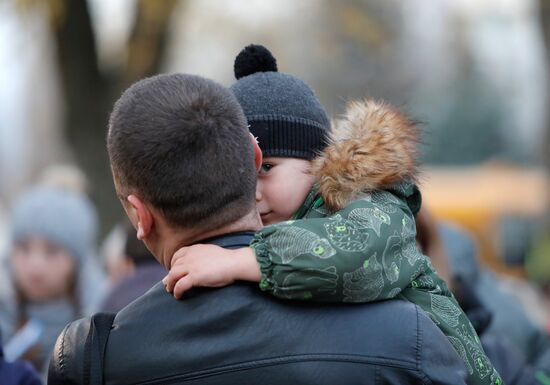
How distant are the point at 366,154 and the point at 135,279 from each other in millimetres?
2220

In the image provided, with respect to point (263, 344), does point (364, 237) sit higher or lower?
higher

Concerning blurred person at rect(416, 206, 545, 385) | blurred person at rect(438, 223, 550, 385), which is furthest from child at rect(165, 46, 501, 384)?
blurred person at rect(438, 223, 550, 385)

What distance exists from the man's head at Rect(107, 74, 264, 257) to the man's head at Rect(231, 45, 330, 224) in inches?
17.4

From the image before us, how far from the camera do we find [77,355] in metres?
2.21

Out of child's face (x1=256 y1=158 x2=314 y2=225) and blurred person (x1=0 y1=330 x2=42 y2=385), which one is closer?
child's face (x1=256 y1=158 x2=314 y2=225)

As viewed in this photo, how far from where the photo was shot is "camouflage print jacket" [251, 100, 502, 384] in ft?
7.13

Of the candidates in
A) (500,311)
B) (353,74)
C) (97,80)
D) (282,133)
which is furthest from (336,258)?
(353,74)

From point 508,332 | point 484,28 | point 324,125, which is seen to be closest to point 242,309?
point 324,125

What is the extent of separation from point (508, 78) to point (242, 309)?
27.9 m

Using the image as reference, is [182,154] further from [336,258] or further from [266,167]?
[266,167]

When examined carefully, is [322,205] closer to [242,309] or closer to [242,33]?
[242,309]

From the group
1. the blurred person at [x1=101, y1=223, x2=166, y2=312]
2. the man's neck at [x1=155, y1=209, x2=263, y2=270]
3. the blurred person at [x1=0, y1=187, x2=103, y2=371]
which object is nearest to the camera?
the man's neck at [x1=155, y1=209, x2=263, y2=270]

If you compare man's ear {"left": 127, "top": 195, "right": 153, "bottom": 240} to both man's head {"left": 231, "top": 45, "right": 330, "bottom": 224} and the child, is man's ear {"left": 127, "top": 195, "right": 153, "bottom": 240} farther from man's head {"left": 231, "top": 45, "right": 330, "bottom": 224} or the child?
man's head {"left": 231, "top": 45, "right": 330, "bottom": 224}

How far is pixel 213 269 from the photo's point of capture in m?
2.17
